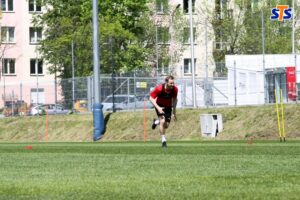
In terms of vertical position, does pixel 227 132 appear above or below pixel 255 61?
below

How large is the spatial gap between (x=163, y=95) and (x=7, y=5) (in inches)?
2817

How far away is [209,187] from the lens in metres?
12.0

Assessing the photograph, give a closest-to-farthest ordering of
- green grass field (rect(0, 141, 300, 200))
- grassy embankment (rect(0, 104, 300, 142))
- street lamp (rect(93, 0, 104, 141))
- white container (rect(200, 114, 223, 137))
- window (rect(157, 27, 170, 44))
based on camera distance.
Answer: green grass field (rect(0, 141, 300, 200))
grassy embankment (rect(0, 104, 300, 142))
white container (rect(200, 114, 223, 137))
street lamp (rect(93, 0, 104, 141))
window (rect(157, 27, 170, 44))

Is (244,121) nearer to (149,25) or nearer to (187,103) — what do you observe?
(187,103)

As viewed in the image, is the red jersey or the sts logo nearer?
the red jersey

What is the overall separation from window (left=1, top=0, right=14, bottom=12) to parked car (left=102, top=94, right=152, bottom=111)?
151ft

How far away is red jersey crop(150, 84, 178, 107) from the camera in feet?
90.3

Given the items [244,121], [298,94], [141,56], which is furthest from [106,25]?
[244,121]

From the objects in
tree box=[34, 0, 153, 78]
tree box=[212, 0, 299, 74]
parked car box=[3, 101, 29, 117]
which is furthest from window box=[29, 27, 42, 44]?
parked car box=[3, 101, 29, 117]

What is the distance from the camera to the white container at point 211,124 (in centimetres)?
4172

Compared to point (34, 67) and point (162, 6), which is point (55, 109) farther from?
point (34, 67)

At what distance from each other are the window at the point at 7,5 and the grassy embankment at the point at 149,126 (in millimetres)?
41607

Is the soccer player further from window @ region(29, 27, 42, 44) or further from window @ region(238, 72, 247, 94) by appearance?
window @ region(29, 27, 42, 44)

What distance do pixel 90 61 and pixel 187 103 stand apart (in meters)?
8.94
